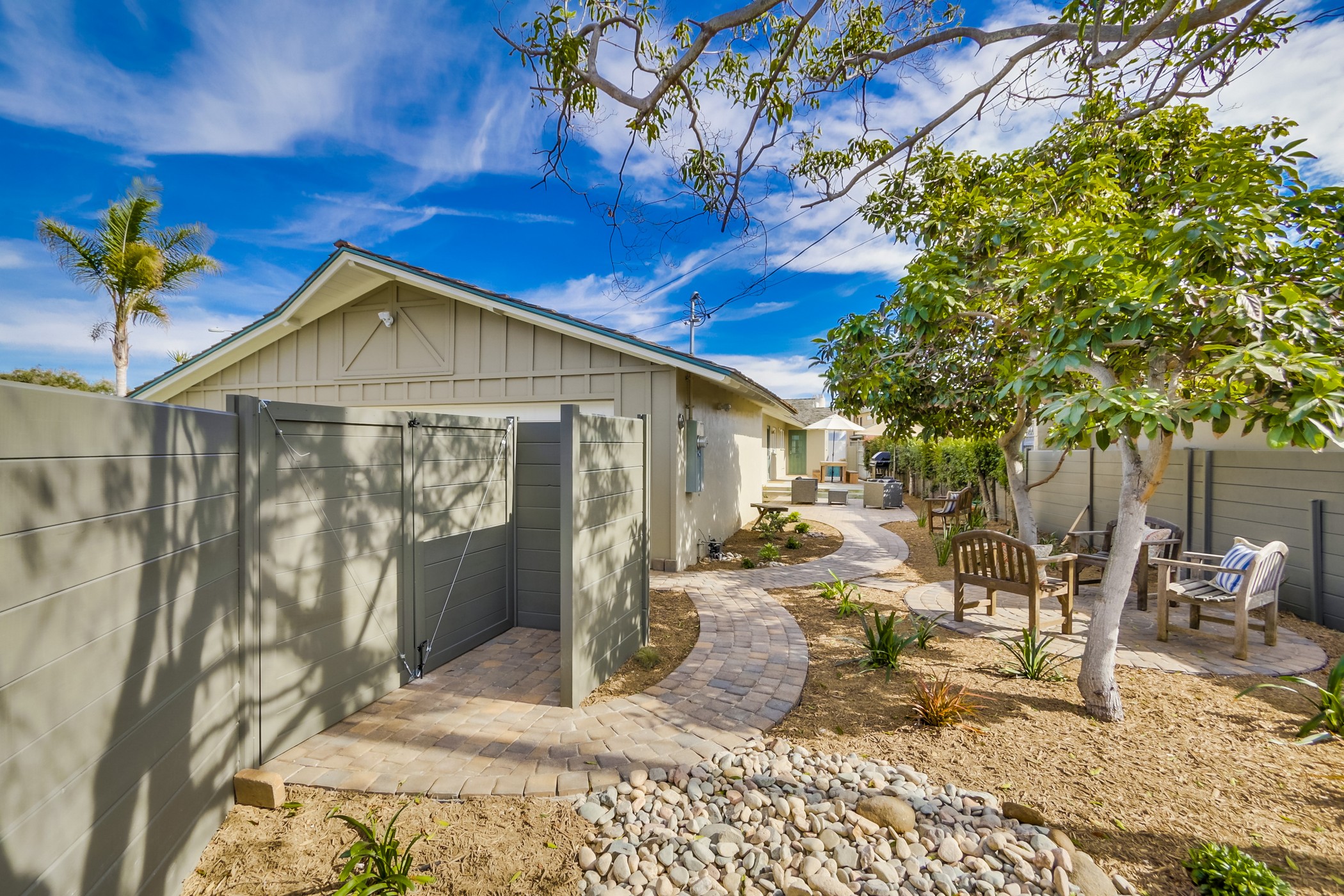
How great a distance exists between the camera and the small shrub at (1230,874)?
2.02 meters

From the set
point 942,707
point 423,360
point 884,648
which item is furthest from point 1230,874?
point 423,360

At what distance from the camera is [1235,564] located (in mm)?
4746

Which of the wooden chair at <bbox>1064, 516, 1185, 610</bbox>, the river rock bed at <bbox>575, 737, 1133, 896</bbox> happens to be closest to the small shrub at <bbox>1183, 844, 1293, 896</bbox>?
the river rock bed at <bbox>575, 737, 1133, 896</bbox>

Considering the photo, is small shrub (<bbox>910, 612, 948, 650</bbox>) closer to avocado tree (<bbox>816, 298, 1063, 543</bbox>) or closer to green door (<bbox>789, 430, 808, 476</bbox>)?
avocado tree (<bbox>816, 298, 1063, 543</bbox>)

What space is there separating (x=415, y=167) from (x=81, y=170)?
555 inches

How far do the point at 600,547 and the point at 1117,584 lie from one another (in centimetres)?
358

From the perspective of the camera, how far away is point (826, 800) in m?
2.69

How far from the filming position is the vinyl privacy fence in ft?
5.02

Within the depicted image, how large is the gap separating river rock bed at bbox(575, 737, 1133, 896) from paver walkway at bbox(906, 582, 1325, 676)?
2832mm

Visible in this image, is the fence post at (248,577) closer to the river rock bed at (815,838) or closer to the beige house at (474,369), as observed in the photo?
the river rock bed at (815,838)

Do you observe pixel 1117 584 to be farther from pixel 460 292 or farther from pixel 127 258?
pixel 127 258

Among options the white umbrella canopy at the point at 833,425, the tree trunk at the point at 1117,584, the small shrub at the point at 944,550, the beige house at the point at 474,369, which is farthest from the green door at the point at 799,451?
the tree trunk at the point at 1117,584

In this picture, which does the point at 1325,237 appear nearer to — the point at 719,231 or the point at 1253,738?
the point at 1253,738

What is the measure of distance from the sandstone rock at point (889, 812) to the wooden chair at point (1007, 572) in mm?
3006
